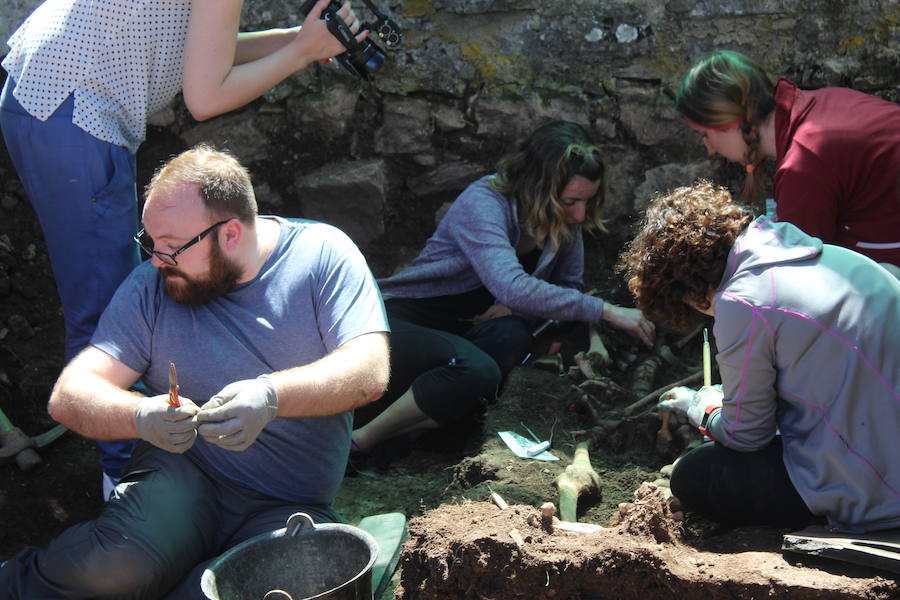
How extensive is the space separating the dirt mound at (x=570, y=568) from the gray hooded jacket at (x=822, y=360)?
25 centimetres

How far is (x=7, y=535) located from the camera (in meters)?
3.50

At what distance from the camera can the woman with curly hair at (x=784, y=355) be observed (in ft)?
7.94

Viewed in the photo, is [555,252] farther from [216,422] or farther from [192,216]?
[216,422]

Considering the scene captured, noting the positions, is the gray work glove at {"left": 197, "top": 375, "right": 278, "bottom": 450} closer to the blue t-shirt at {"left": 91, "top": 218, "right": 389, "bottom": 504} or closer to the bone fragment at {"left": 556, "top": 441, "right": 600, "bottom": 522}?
the blue t-shirt at {"left": 91, "top": 218, "right": 389, "bottom": 504}

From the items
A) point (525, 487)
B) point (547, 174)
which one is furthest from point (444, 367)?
point (547, 174)

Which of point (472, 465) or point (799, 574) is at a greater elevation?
point (799, 574)

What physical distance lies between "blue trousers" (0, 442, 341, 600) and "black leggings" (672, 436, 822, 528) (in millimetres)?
1120

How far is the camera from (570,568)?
2461 mm

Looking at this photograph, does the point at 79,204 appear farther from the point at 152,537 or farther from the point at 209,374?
the point at 152,537

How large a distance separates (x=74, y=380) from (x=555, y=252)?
7.31 ft

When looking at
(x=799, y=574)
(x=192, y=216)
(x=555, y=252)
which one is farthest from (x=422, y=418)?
(x=799, y=574)

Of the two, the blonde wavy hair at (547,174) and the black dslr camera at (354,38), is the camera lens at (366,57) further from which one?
the blonde wavy hair at (547,174)

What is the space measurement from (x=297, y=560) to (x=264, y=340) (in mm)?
674

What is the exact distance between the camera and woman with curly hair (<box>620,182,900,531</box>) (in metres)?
2.42
